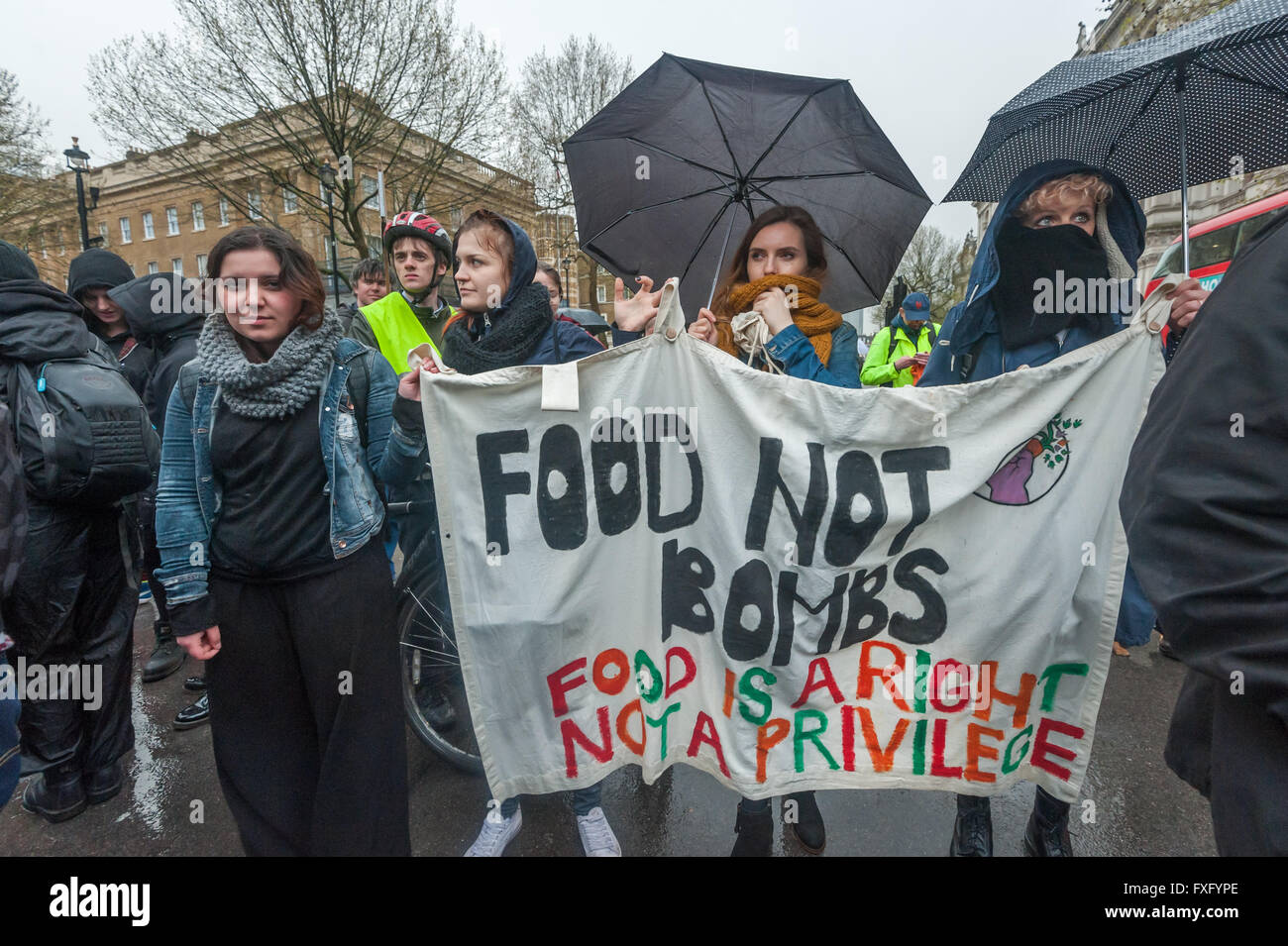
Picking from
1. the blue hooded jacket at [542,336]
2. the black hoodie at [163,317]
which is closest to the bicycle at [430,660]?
the blue hooded jacket at [542,336]

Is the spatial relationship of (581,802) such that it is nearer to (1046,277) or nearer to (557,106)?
(1046,277)

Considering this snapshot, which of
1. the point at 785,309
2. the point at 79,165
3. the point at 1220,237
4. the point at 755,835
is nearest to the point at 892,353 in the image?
the point at 785,309

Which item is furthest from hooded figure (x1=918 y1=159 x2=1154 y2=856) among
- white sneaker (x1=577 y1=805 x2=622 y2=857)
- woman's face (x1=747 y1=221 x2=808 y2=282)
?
white sneaker (x1=577 y1=805 x2=622 y2=857)

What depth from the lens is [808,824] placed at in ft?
7.59

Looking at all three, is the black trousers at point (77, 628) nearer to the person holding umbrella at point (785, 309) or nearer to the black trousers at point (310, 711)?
the black trousers at point (310, 711)

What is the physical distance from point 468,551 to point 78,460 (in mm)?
1515

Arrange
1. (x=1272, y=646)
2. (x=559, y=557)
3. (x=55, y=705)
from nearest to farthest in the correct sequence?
(x=1272, y=646), (x=559, y=557), (x=55, y=705)

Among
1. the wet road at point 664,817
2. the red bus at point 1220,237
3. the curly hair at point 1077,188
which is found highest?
the red bus at point 1220,237

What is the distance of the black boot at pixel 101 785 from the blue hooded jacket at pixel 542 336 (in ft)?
7.88

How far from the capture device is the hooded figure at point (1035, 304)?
6.99 ft

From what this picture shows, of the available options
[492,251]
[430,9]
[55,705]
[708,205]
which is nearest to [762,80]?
[708,205]

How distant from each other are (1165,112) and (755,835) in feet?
9.96

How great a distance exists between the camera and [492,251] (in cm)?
225
